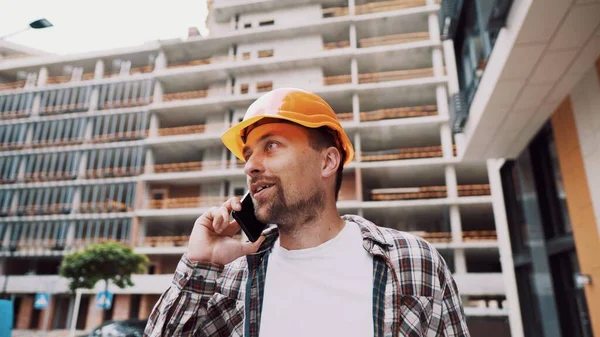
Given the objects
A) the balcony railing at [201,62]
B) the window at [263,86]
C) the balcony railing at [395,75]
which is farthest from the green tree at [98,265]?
the balcony railing at [395,75]

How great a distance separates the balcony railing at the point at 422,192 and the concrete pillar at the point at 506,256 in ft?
40.1

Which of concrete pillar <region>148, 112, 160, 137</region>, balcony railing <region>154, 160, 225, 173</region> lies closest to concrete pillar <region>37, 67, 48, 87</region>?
concrete pillar <region>148, 112, 160, 137</region>

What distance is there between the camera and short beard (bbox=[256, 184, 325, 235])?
1.38 metres

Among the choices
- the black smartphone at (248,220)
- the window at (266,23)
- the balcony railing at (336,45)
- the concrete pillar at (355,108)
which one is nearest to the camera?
the black smartphone at (248,220)

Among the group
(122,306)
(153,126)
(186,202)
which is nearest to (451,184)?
(186,202)

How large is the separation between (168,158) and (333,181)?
2722 cm

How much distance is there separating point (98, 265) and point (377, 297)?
18.9m

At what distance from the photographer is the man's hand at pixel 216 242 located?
4.42ft

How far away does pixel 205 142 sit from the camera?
2467cm

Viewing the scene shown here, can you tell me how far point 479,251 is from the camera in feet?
68.7

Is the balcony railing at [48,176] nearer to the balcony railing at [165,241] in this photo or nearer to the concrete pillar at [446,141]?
the balcony railing at [165,241]

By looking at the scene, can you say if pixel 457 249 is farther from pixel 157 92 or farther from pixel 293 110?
pixel 157 92

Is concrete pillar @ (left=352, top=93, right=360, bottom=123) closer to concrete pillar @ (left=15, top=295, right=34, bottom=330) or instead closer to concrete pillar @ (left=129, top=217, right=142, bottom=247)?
concrete pillar @ (left=129, top=217, right=142, bottom=247)

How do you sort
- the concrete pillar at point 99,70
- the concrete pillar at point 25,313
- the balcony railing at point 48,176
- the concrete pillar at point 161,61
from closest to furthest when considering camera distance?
the concrete pillar at point 25,313 → the balcony railing at point 48,176 → the concrete pillar at point 161,61 → the concrete pillar at point 99,70
